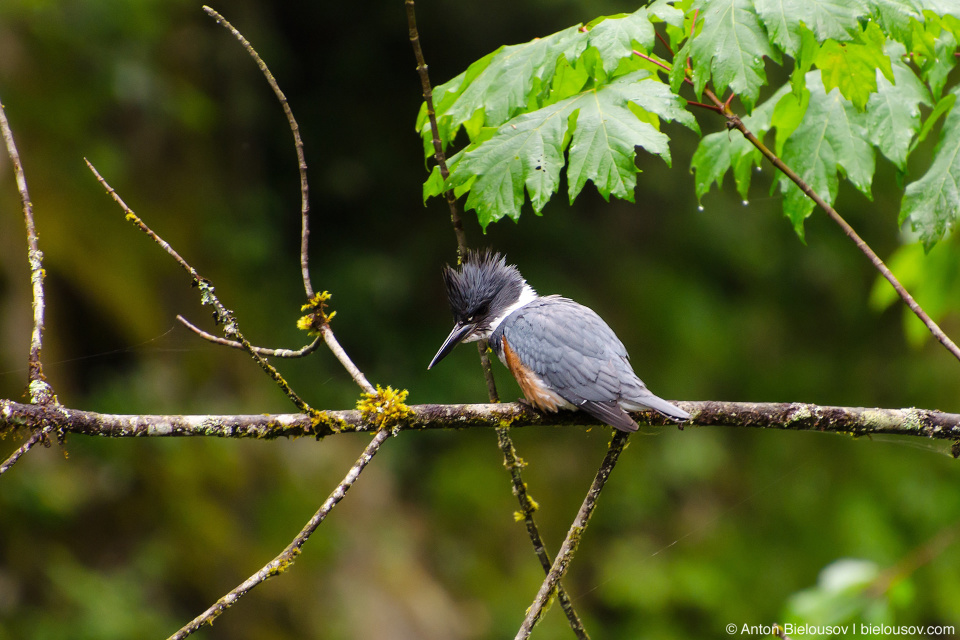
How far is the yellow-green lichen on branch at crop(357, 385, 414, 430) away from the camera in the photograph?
1781mm

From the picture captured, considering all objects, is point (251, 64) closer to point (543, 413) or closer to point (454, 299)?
point (454, 299)

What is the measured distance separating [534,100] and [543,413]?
86 centimetres

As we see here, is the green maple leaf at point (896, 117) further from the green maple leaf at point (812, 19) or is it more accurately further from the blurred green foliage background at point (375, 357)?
the blurred green foliage background at point (375, 357)

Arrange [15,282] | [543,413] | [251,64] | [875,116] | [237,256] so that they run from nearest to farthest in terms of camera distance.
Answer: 1. [875,116]
2. [543,413]
3. [15,282]
4. [237,256]
5. [251,64]

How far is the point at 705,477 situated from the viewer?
5957 millimetres

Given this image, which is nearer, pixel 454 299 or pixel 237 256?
pixel 454 299

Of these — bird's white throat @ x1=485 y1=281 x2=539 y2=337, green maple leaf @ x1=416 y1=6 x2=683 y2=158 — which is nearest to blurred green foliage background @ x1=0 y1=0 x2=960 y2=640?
bird's white throat @ x1=485 y1=281 x2=539 y2=337

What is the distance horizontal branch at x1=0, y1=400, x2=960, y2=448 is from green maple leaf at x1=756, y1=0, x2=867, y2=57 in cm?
88

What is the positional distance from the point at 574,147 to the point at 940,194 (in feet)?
3.04

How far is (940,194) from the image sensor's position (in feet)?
5.95

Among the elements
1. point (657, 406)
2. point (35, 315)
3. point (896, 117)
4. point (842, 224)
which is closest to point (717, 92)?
point (842, 224)

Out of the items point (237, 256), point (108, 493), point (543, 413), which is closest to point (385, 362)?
point (237, 256)

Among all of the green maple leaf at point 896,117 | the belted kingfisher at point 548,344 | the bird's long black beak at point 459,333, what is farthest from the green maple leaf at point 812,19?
the bird's long black beak at point 459,333

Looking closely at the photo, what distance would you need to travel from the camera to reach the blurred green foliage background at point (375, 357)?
173 inches
